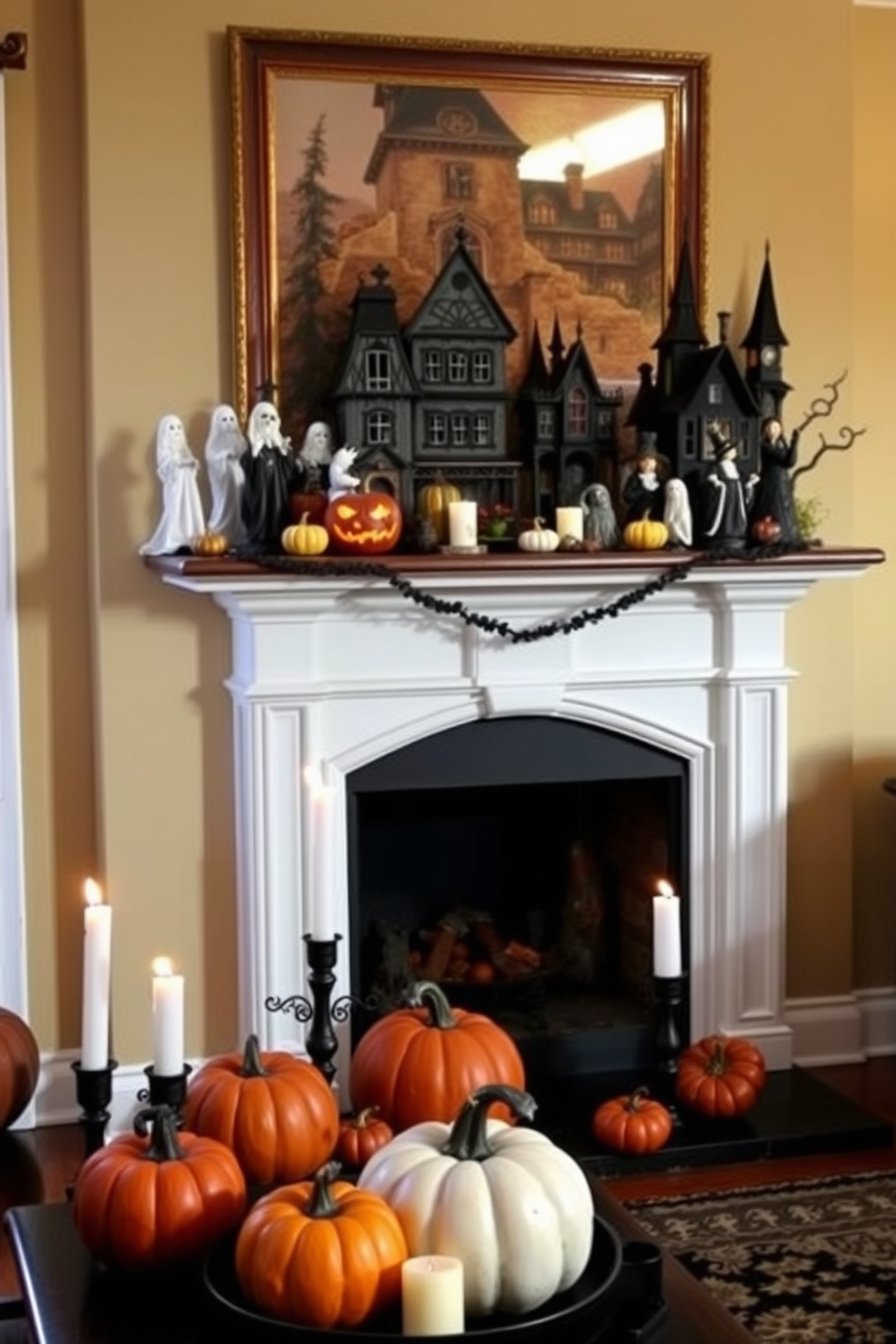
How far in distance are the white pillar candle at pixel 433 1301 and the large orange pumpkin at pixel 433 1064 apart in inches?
39.0

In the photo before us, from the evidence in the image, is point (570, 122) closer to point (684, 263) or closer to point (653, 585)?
point (684, 263)

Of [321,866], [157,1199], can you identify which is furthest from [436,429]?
[157,1199]

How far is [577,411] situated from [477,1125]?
8.17ft

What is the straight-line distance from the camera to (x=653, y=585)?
410 centimetres

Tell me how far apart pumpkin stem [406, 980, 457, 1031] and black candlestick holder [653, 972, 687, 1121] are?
1.04m

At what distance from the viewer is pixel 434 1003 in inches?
110

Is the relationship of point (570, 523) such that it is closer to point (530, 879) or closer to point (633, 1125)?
point (530, 879)

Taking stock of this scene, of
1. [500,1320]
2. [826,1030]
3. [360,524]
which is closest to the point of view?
[500,1320]

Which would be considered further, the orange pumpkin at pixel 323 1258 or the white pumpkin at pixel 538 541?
the white pumpkin at pixel 538 541

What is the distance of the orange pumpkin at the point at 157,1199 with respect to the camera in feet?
6.89

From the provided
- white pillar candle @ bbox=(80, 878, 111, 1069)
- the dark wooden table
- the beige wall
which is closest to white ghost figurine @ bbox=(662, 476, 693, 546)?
the beige wall

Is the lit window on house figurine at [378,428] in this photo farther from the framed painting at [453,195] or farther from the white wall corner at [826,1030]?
the white wall corner at [826,1030]

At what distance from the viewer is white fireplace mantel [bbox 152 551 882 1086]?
13.1 feet

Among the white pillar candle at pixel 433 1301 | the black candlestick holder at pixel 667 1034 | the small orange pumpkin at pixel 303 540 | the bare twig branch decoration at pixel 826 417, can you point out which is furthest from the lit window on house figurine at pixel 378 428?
the white pillar candle at pixel 433 1301
